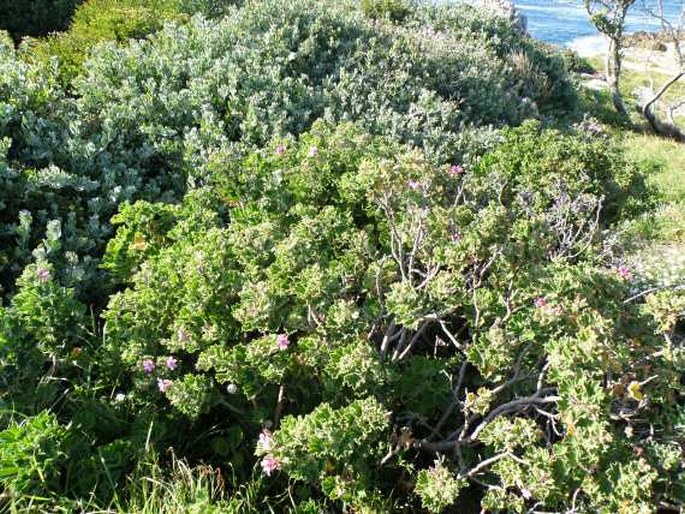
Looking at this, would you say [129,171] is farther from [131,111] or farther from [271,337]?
[271,337]

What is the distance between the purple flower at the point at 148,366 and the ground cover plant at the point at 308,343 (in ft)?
0.11

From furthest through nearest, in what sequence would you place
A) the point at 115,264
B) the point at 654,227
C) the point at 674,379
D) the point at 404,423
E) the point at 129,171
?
the point at 654,227 < the point at 129,171 < the point at 115,264 < the point at 404,423 < the point at 674,379

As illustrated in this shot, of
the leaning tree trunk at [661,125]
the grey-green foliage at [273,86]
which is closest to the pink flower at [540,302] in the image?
the grey-green foliage at [273,86]

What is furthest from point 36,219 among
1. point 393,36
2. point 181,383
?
point 393,36

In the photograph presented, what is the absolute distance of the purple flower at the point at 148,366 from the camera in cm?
284

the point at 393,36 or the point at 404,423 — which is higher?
the point at 393,36

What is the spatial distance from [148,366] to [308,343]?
76cm

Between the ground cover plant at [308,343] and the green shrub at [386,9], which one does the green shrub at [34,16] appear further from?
the ground cover plant at [308,343]

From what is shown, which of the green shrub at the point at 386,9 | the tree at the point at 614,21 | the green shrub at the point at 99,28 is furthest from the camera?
the tree at the point at 614,21

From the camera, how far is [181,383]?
8.93ft

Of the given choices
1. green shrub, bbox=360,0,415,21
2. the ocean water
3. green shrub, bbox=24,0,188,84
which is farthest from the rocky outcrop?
the ocean water

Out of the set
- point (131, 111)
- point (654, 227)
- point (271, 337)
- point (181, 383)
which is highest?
point (131, 111)

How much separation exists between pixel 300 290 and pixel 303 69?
190 inches

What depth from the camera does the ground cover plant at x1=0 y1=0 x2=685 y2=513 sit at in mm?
2475
